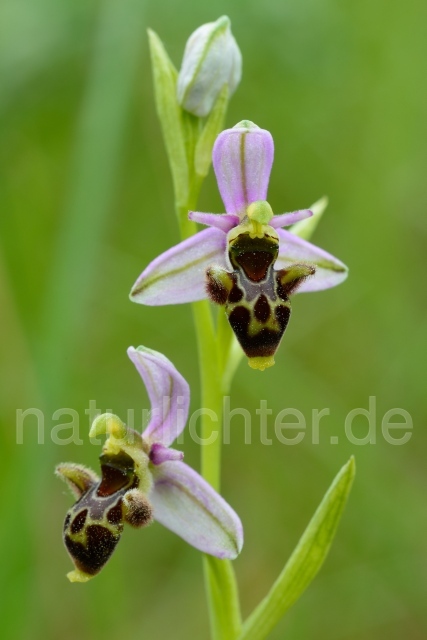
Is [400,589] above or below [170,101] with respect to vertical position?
below

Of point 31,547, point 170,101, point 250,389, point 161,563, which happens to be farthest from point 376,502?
point 170,101

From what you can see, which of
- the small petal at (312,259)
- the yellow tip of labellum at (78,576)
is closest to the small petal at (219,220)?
the small petal at (312,259)

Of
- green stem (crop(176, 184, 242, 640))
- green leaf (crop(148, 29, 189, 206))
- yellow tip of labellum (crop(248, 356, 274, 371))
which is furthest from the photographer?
green leaf (crop(148, 29, 189, 206))

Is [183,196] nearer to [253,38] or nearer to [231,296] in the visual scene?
[231,296]

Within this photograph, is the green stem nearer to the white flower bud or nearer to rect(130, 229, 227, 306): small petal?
rect(130, 229, 227, 306): small petal

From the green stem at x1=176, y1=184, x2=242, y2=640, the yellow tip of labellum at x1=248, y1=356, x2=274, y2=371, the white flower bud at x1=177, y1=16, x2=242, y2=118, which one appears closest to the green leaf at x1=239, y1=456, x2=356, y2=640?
the green stem at x1=176, y1=184, x2=242, y2=640

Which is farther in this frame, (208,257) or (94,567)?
(208,257)
